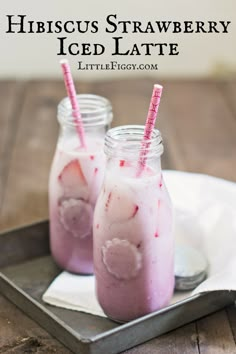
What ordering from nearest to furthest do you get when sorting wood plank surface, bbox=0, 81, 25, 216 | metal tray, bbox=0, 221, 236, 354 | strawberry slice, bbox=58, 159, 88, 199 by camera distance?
metal tray, bbox=0, 221, 236, 354 → strawberry slice, bbox=58, 159, 88, 199 → wood plank surface, bbox=0, 81, 25, 216

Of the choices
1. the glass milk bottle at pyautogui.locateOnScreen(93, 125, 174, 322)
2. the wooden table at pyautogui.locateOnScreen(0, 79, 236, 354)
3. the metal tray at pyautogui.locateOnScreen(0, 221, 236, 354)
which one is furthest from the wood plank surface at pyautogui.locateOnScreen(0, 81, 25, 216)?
the glass milk bottle at pyautogui.locateOnScreen(93, 125, 174, 322)

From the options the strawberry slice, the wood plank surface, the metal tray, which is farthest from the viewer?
the wood plank surface

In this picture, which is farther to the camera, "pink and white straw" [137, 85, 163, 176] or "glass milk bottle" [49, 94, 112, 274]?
"glass milk bottle" [49, 94, 112, 274]

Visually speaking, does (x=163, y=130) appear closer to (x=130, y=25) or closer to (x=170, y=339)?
(x=130, y=25)

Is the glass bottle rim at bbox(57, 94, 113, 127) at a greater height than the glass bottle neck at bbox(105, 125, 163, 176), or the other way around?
the glass bottle rim at bbox(57, 94, 113, 127)

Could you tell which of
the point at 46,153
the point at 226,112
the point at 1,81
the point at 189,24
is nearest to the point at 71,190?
the point at 189,24

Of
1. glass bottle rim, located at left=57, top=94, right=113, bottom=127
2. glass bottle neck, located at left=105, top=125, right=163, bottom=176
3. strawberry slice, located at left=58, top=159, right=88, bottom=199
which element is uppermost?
glass bottle rim, located at left=57, top=94, right=113, bottom=127

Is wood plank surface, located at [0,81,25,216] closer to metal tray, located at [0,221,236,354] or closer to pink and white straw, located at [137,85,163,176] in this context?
metal tray, located at [0,221,236,354]
